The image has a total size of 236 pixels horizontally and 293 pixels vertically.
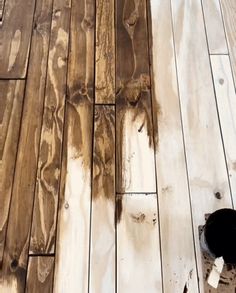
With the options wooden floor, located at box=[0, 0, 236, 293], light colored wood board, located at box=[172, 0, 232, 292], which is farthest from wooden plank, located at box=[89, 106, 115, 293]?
light colored wood board, located at box=[172, 0, 232, 292]

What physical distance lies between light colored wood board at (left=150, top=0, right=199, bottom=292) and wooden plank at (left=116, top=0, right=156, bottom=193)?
0.03 meters

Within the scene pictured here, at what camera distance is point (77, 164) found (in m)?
1.28

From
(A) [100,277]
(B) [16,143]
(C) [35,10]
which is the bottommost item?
(A) [100,277]

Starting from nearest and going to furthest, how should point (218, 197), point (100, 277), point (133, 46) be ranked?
1. point (100, 277)
2. point (218, 197)
3. point (133, 46)

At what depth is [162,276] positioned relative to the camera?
3.64 feet

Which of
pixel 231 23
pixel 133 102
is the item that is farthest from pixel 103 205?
pixel 231 23

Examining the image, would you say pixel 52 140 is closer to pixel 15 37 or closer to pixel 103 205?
pixel 103 205

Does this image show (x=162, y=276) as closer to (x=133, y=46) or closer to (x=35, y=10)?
(x=133, y=46)

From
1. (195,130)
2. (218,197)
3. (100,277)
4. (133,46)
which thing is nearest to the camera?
(100,277)

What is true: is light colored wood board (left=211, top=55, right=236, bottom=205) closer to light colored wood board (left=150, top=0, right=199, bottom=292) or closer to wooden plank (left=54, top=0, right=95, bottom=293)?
light colored wood board (left=150, top=0, right=199, bottom=292)

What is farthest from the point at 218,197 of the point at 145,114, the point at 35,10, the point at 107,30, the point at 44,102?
the point at 35,10

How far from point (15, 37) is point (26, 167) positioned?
58 cm

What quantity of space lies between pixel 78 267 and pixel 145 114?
22.1 inches

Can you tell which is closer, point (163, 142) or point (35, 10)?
point (163, 142)
